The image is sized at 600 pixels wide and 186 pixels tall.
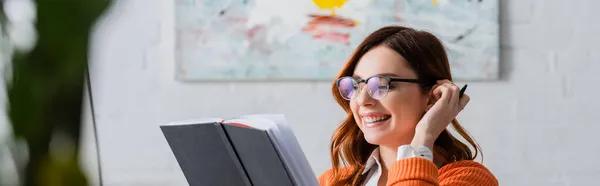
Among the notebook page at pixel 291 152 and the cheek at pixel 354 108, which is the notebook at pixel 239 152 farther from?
the cheek at pixel 354 108

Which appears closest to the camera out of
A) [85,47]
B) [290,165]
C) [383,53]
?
[85,47]

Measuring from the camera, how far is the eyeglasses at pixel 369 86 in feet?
5.07

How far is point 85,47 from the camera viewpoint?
0.38 m

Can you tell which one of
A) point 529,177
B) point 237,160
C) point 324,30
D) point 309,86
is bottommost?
point 529,177

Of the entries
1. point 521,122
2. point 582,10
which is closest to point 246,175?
point 521,122

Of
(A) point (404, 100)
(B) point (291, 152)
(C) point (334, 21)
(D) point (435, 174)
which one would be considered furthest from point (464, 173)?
(C) point (334, 21)

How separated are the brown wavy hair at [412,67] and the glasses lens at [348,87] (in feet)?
0.25

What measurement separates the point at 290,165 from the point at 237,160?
0.10 m

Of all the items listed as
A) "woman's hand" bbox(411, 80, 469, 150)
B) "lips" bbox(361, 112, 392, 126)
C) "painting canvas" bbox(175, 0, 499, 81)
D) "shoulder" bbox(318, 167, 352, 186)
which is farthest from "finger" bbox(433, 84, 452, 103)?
"painting canvas" bbox(175, 0, 499, 81)

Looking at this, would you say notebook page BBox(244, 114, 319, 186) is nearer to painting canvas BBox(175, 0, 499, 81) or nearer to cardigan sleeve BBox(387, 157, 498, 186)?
cardigan sleeve BBox(387, 157, 498, 186)

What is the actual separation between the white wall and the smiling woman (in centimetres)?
77

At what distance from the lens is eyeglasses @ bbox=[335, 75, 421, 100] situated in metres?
1.54

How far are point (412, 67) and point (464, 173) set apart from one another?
245 millimetres

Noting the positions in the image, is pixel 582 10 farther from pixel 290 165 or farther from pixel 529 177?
pixel 290 165
